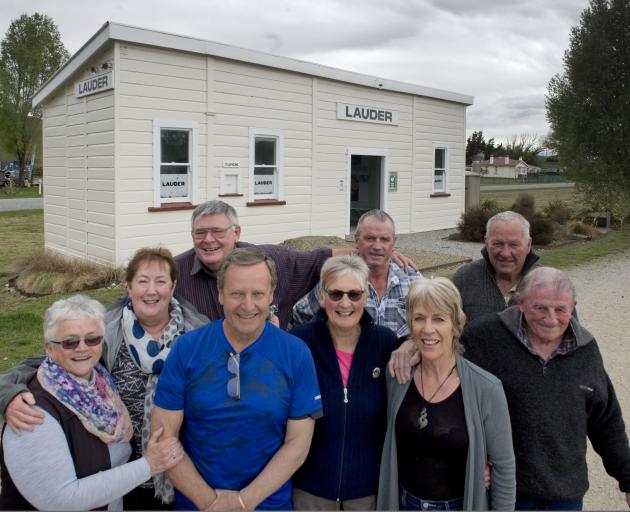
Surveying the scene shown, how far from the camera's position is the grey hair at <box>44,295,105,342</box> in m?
2.52

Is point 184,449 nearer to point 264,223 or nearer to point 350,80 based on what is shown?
point 264,223

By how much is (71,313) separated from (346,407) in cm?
120

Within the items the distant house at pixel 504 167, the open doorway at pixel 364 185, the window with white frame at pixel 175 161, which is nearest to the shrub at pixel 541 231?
the open doorway at pixel 364 185

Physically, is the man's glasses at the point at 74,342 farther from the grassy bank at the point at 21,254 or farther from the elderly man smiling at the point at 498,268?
the grassy bank at the point at 21,254

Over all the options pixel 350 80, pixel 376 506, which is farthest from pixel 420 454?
pixel 350 80

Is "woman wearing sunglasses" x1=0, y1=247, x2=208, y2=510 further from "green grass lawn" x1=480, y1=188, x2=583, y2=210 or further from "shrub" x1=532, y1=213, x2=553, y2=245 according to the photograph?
"green grass lawn" x1=480, y1=188, x2=583, y2=210

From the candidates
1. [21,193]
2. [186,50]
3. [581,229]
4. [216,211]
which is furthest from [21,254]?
[21,193]

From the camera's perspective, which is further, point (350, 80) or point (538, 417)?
point (350, 80)

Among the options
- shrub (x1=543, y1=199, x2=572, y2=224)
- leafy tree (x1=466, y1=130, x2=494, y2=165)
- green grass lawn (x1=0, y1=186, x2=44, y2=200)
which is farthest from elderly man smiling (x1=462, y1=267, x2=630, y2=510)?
leafy tree (x1=466, y1=130, x2=494, y2=165)

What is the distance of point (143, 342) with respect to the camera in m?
2.84

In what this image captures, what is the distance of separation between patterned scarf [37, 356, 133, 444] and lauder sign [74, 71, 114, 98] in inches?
384

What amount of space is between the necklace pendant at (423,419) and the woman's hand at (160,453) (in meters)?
1.00

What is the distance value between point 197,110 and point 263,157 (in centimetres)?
214

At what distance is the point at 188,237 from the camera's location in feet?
41.2
